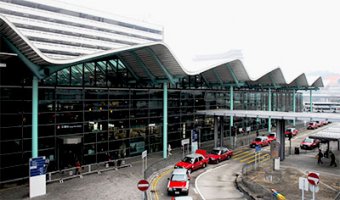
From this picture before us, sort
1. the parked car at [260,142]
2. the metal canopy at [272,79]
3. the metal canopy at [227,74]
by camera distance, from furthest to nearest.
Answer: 1. the metal canopy at [272,79]
2. the parked car at [260,142]
3. the metal canopy at [227,74]

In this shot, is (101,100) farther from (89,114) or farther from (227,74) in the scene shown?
(227,74)

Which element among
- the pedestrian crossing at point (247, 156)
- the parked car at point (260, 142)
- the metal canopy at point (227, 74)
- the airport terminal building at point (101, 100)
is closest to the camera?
the airport terminal building at point (101, 100)

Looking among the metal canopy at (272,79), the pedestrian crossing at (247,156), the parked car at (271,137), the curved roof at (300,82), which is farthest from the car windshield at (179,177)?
the curved roof at (300,82)

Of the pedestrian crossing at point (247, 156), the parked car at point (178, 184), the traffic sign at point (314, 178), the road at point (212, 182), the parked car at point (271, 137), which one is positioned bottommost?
the road at point (212, 182)

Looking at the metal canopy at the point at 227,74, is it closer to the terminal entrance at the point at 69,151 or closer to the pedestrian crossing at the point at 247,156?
the pedestrian crossing at the point at 247,156

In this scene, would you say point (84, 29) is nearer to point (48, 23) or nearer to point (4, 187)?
point (48, 23)

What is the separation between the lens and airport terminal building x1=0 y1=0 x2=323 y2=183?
19.8 meters

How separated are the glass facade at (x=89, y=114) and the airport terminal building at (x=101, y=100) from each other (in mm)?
73

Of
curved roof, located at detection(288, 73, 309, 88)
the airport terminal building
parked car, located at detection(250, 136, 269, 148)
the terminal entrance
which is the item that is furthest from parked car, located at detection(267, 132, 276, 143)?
the terminal entrance

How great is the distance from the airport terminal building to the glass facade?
7 centimetres

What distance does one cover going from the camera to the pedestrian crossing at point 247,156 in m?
27.9

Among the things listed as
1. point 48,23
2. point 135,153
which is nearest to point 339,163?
point 135,153

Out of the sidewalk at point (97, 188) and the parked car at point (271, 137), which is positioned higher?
the parked car at point (271, 137)

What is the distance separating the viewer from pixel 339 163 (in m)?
27.4
